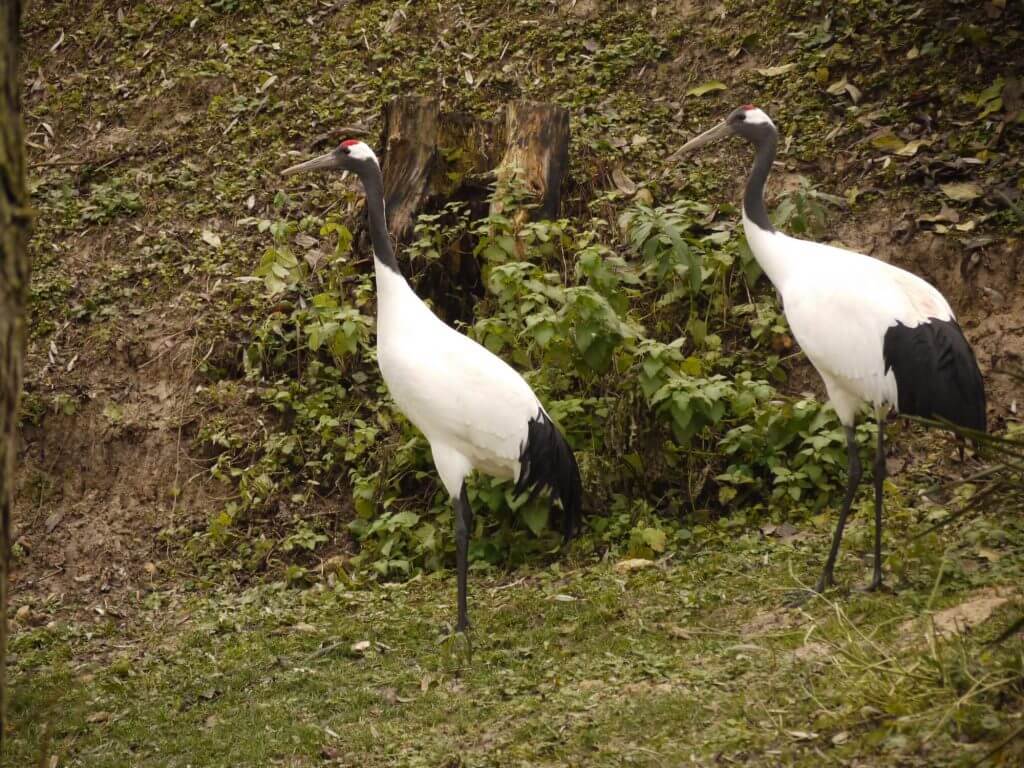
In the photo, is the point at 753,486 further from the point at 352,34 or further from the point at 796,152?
the point at 352,34

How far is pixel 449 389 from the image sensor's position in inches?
231

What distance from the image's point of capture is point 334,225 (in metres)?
7.76

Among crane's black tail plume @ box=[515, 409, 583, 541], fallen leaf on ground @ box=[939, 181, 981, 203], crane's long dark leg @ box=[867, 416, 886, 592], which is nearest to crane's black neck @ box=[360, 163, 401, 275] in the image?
crane's black tail plume @ box=[515, 409, 583, 541]

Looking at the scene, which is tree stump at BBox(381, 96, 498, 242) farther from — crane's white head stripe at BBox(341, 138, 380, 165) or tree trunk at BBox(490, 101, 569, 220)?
crane's white head stripe at BBox(341, 138, 380, 165)

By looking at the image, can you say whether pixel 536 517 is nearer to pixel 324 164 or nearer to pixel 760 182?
pixel 760 182

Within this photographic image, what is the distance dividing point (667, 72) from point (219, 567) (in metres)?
4.73

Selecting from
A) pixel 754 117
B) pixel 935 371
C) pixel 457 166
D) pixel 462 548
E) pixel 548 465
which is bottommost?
pixel 462 548

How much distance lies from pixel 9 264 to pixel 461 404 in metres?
Answer: 3.69

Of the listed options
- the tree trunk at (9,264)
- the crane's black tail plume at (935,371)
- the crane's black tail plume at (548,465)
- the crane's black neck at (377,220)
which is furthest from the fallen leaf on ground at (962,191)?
the tree trunk at (9,264)

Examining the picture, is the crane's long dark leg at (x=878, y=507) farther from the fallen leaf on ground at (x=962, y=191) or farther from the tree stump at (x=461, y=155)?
the tree stump at (x=461, y=155)

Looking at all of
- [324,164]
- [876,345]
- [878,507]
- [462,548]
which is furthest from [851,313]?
[324,164]

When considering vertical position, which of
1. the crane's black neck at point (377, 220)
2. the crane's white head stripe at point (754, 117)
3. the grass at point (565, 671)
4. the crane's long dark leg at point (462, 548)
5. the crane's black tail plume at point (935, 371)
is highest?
the crane's white head stripe at point (754, 117)

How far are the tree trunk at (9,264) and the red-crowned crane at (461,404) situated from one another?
3564mm

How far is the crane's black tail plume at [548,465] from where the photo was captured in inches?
237
